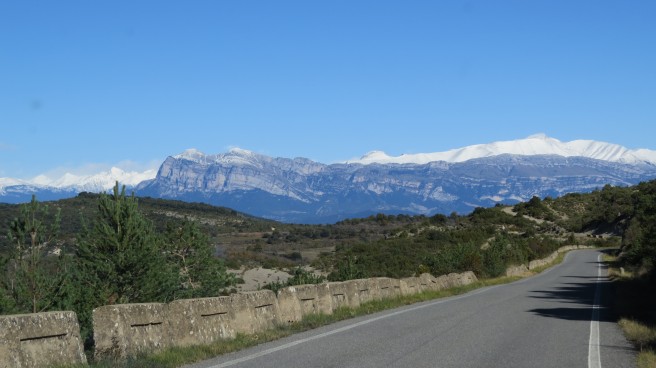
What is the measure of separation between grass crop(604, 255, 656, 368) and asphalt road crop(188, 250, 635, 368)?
231mm

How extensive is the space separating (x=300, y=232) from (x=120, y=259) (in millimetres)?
86753

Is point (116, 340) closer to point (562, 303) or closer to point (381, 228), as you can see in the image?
point (562, 303)

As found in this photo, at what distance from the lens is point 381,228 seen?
116m

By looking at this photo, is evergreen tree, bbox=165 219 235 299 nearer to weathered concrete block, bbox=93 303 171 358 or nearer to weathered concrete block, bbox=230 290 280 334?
weathered concrete block, bbox=230 290 280 334

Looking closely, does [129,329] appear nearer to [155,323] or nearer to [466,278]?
[155,323]

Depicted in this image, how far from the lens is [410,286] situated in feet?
79.9

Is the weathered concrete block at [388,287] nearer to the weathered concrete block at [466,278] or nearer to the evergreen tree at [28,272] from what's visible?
the evergreen tree at [28,272]

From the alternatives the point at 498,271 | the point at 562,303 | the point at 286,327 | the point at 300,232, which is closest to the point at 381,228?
the point at 300,232

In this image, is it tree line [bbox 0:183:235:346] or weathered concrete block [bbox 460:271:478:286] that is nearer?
tree line [bbox 0:183:235:346]

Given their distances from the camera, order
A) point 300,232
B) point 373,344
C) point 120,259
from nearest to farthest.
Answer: point 373,344 → point 120,259 → point 300,232

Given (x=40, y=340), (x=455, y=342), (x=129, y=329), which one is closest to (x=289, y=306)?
(x=455, y=342)

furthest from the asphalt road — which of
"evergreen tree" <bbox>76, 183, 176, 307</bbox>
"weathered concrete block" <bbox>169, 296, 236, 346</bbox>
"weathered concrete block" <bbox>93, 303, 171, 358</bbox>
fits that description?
"evergreen tree" <bbox>76, 183, 176, 307</bbox>

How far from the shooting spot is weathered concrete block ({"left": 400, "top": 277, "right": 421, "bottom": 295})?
23.5 metres

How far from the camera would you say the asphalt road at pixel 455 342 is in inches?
410
